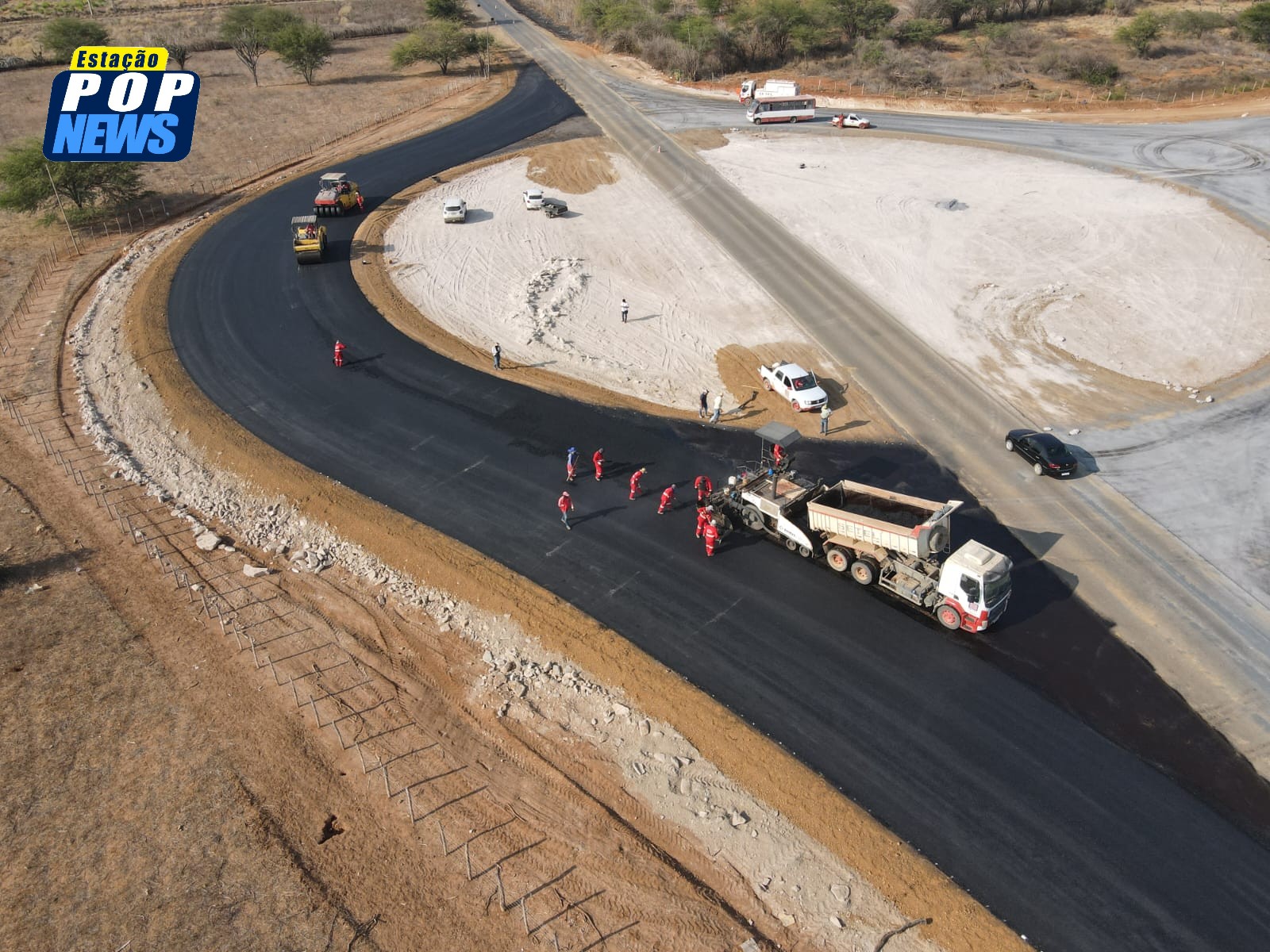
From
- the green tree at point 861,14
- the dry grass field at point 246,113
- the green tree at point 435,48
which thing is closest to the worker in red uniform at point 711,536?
the dry grass field at point 246,113

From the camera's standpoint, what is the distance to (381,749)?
69.5ft

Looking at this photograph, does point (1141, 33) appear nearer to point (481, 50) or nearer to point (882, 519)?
point (481, 50)

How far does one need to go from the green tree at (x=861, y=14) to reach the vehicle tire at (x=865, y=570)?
279ft

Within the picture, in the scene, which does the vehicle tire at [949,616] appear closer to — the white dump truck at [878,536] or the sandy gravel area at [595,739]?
the white dump truck at [878,536]

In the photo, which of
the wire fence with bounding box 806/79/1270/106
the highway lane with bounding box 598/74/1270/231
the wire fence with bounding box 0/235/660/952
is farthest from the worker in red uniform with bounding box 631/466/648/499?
the wire fence with bounding box 806/79/1270/106

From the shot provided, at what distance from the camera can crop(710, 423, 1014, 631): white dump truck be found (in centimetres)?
2361

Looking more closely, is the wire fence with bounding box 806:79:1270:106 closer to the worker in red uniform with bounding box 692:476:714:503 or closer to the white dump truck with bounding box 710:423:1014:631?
the white dump truck with bounding box 710:423:1014:631

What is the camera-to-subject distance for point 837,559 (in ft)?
86.1

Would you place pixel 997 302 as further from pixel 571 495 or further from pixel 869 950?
pixel 869 950

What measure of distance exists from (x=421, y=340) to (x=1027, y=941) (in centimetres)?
3545

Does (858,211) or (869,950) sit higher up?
(858,211)

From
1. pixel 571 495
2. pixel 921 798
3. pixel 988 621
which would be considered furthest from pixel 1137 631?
pixel 571 495

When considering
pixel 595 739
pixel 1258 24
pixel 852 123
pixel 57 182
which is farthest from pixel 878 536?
pixel 1258 24

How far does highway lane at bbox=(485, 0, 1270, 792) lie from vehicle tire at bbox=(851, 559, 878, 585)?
22.5 feet
